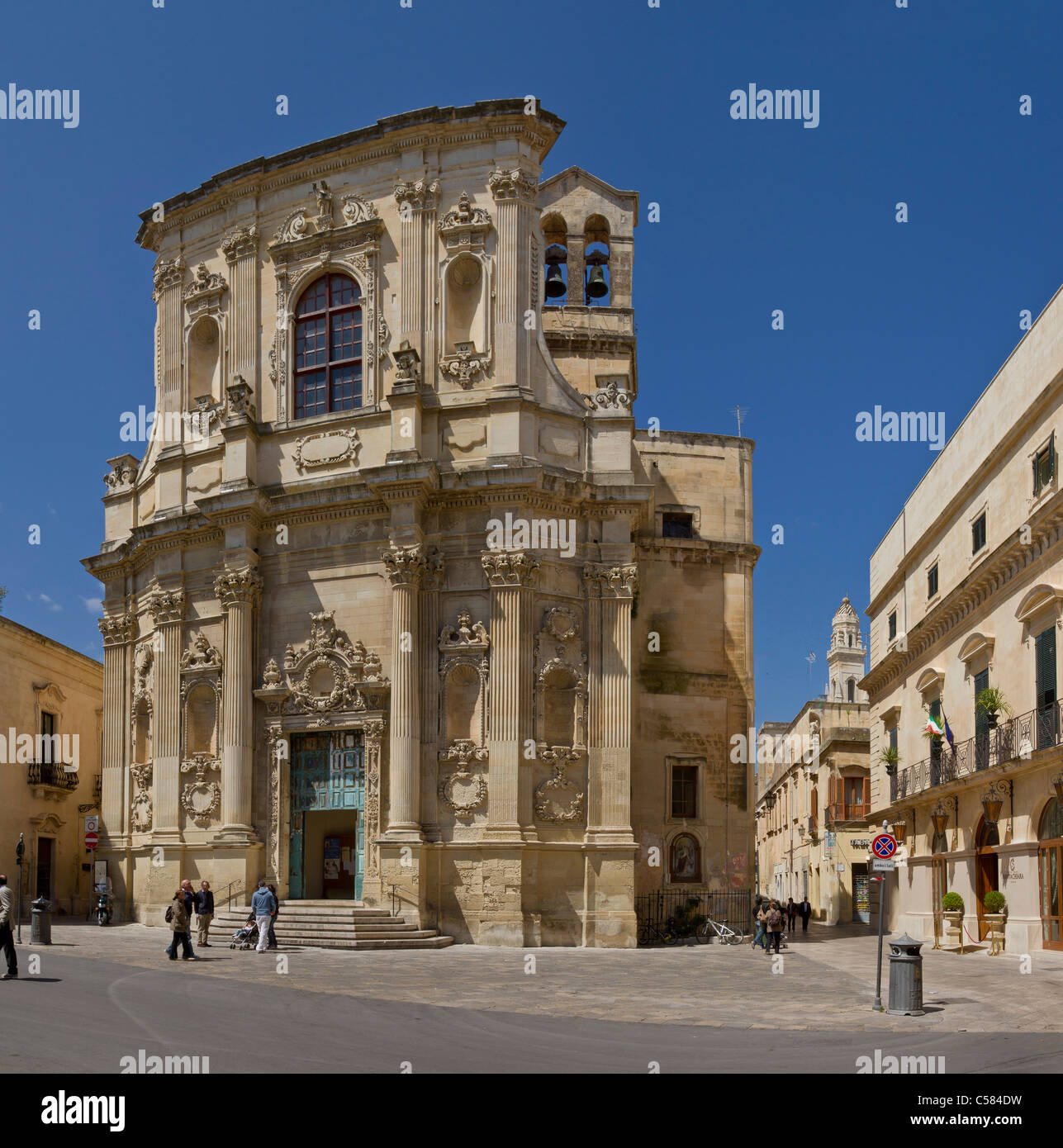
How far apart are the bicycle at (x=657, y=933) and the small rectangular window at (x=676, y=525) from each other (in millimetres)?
10875

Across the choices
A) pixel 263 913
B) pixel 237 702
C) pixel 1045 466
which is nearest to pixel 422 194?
pixel 237 702

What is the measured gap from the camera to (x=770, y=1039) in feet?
45.2

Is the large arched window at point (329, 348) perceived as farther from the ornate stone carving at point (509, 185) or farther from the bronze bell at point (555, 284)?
the bronze bell at point (555, 284)

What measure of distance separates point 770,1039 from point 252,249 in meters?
24.1

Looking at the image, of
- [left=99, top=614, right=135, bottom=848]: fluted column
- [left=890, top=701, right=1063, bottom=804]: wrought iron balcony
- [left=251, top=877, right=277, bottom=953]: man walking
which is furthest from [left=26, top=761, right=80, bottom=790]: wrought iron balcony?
[left=890, top=701, right=1063, bottom=804]: wrought iron balcony

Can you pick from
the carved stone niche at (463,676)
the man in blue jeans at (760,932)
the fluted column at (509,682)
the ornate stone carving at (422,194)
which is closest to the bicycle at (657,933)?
the man in blue jeans at (760,932)

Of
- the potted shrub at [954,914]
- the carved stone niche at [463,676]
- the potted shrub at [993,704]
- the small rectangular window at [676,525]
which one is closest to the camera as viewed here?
the potted shrub at [993,704]

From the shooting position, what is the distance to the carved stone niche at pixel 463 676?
2755 cm

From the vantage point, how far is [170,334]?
109 feet

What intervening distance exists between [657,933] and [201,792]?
11.2m

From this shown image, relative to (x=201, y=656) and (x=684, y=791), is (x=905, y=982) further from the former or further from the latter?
(x=201, y=656)

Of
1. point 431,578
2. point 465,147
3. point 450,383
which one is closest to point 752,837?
point 431,578

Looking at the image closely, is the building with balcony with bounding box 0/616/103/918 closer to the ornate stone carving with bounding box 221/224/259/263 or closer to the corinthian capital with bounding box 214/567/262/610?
the corinthian capital with bounding box 214/567/262/610

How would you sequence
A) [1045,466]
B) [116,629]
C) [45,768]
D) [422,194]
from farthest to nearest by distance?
[45,768], [116,629], [422,194], [1045,466]
